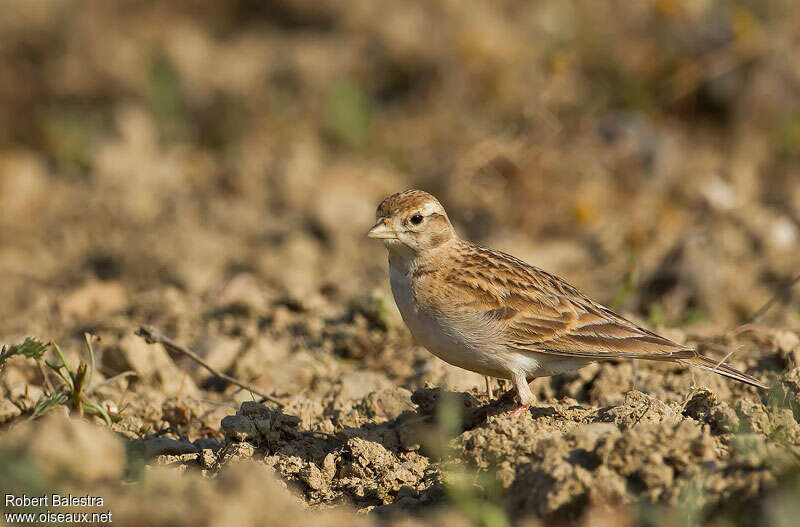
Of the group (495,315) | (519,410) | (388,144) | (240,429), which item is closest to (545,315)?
(495,315)

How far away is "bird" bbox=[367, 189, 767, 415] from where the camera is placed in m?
4.88

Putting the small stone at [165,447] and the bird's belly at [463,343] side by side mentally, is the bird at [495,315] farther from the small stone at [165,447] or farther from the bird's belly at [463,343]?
the small stone at [165,447]

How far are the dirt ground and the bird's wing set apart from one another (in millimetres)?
285

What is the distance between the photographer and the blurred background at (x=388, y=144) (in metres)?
8.35

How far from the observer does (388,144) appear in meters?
10.2

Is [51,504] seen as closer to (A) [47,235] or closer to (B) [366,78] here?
(A) [47,235]

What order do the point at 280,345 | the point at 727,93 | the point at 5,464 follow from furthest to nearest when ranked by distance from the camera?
the point at 727,93, the point at 280,345, the point at 5,464

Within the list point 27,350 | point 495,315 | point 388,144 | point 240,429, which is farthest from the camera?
point 388,144

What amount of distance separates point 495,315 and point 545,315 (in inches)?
11.1

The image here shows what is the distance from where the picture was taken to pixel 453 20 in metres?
11.2

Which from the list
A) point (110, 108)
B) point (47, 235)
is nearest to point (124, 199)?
point (47, 235)

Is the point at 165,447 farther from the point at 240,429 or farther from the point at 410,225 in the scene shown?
the point at 410,225

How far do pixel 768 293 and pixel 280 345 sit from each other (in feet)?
12.4

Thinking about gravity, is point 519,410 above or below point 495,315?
below
